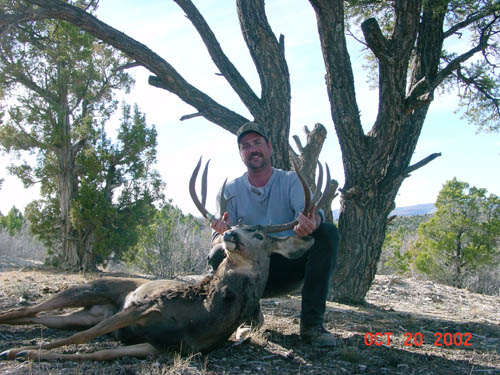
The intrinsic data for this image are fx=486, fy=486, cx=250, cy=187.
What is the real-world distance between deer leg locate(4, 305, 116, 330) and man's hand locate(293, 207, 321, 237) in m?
1.98

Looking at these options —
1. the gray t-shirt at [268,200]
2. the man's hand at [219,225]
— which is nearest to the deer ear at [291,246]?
the gray t-shirt at [268,200]

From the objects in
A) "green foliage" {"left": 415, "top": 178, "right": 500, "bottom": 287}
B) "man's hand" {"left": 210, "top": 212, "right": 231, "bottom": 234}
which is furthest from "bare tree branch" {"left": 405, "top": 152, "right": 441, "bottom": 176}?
"green foliage" {"left": 415, "top": 178, "right": 500, "bottom": 287}

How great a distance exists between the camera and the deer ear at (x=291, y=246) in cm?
420

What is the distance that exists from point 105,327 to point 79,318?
3.73 feet

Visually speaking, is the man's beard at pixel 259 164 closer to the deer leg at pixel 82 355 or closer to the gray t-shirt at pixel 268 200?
the gray t-shirt at pixel 268 200

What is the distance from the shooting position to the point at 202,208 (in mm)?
4473

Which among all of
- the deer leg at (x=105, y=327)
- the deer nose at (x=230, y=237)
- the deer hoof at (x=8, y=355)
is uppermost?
the deer nose at (x=230, y=237)

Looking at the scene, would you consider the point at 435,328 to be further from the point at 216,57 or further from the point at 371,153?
the point at 216,57

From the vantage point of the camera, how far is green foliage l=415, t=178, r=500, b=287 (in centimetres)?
1655

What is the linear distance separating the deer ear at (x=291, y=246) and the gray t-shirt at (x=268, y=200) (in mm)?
358

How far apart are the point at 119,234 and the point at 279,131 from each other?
8.09 metres

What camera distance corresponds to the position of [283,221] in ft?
15.6

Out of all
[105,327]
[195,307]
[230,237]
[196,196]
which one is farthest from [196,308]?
[196,196]
